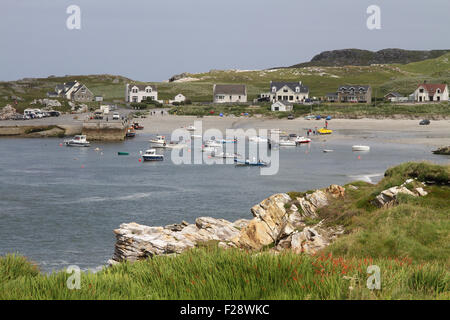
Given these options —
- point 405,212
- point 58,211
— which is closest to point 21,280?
point 405,212

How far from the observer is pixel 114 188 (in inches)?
2361

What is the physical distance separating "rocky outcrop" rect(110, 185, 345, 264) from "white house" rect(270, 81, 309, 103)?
141775 millimetres

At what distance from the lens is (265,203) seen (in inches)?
1209

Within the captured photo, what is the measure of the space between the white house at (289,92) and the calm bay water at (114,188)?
3047 inches

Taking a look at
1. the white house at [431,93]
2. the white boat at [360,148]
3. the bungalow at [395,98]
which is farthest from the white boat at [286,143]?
the white house at [431,93]

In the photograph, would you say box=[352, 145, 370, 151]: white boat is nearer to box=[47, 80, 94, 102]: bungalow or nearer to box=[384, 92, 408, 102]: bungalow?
box=[384, 92, 408, 102]: bungalow

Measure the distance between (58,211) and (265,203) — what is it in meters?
24.8

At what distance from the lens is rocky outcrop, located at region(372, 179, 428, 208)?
89.4 ft

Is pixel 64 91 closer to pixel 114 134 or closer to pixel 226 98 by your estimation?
pixel 226 98

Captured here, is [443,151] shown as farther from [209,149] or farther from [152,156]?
[152,156]

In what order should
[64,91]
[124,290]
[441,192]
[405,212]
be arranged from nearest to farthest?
[124,290] < [405,212] < [441,192] < [64,91]

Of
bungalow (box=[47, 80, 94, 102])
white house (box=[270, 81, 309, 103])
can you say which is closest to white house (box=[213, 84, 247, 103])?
white house (box=[270, 81, 309, 103])

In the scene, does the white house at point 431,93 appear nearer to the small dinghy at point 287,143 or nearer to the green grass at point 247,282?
the small dinghy at point 287,143
